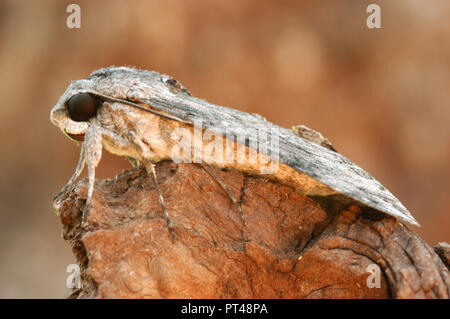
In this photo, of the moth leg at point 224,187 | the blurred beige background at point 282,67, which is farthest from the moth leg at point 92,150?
the blurred beige background at point 282,67

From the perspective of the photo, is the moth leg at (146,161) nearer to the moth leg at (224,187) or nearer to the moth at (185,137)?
the moth at (185,137)

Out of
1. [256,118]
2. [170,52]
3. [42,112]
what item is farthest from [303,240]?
[42,112]

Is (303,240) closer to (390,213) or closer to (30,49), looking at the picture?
(390,213)

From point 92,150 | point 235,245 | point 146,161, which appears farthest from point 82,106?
point 235,245

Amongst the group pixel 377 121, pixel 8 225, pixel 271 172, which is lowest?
pixel 271 172

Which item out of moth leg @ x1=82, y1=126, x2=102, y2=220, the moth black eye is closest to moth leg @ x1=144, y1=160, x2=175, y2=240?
moth leg @ x1=82, y1=126, x2=102, y2=220

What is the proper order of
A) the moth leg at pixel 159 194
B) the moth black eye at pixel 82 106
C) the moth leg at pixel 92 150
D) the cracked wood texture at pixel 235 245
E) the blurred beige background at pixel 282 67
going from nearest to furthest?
the cracked wood texture at pixel 235 245, the moth leg at pixel 159 194, the moth leg at pixel 92 150, the moth black eye at pixel 82 106, the blurred beige background at pixel 282 67

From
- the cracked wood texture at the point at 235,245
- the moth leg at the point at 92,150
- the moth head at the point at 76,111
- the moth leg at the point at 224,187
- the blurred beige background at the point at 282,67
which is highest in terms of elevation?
the blurred beige background at the point at 282,67

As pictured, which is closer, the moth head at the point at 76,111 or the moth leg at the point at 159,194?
the moth leg at the point at 159,194

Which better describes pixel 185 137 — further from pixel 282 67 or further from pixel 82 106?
pixel 282 67
